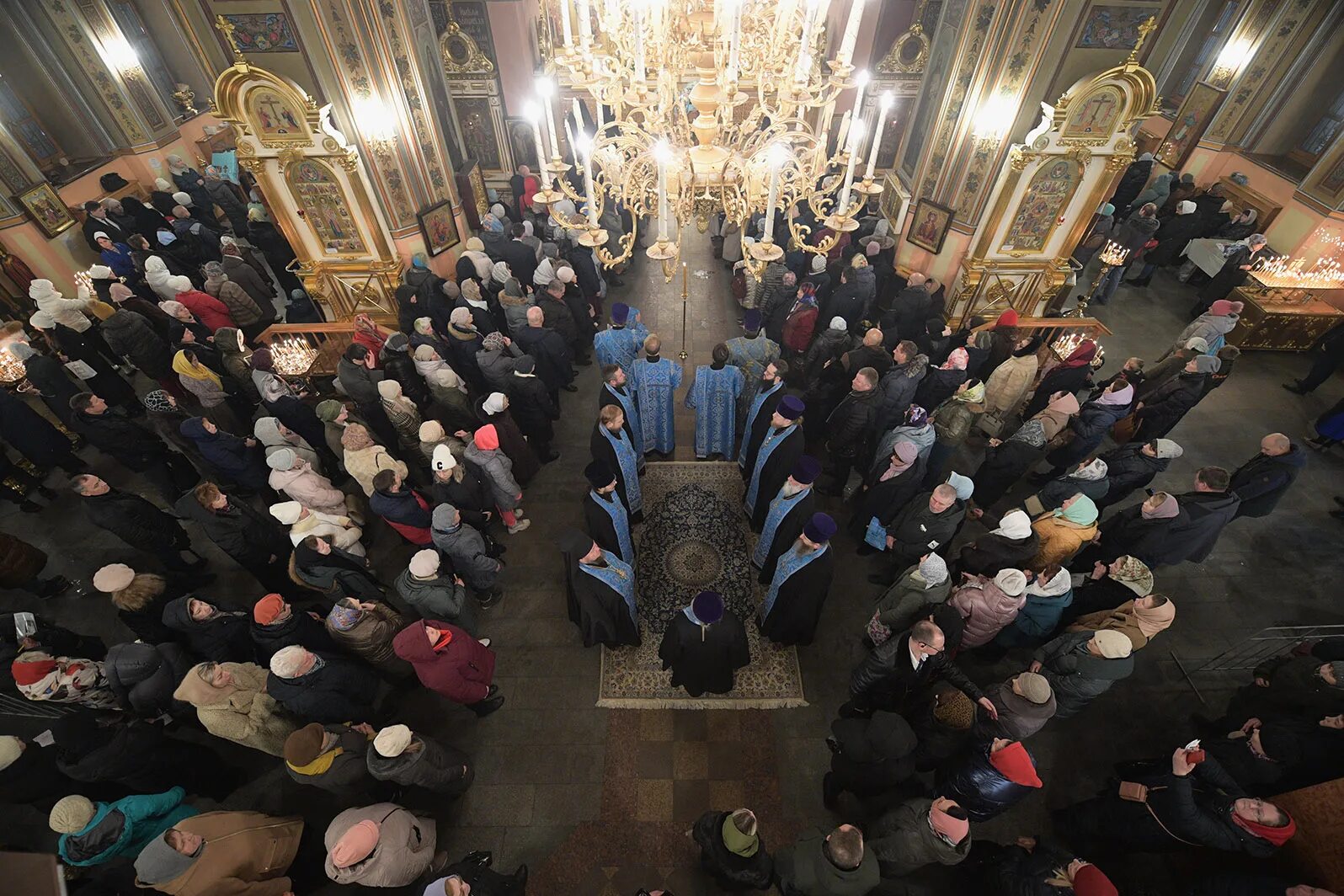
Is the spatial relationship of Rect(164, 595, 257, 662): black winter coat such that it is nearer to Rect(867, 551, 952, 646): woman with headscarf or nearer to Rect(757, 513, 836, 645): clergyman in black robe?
Rect(757, 513, 836, 645): clergyman in black robe

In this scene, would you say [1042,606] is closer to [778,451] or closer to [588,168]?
[778,451]

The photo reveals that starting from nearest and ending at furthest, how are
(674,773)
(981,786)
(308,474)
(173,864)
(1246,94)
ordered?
(173,864)
(981,786)
(674,773)
(308,474)
(1246,94)

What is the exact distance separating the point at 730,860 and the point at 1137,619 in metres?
3.47

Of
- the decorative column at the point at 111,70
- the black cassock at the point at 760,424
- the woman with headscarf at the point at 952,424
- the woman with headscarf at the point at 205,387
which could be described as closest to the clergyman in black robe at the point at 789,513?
the black cassock at the point at 760,424

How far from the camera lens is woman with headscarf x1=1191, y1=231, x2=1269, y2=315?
345 inches

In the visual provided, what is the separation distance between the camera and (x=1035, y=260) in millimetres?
8359

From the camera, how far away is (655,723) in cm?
509

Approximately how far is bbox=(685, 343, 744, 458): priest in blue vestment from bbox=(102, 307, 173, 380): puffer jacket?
22.4ft

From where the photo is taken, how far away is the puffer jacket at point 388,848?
3.35m

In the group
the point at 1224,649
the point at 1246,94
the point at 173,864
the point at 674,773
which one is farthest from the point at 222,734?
the point at 1246,94

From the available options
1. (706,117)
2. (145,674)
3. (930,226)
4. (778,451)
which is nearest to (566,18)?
(706,117)

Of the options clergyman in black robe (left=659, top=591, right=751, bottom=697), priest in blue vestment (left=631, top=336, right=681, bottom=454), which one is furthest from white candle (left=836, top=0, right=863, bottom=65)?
clergyman in black robe (left=659, top=591, right=751, bottom=697)

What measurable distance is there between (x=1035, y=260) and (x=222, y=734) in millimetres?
10825

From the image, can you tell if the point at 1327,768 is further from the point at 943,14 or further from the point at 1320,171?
the point at 1320,171
